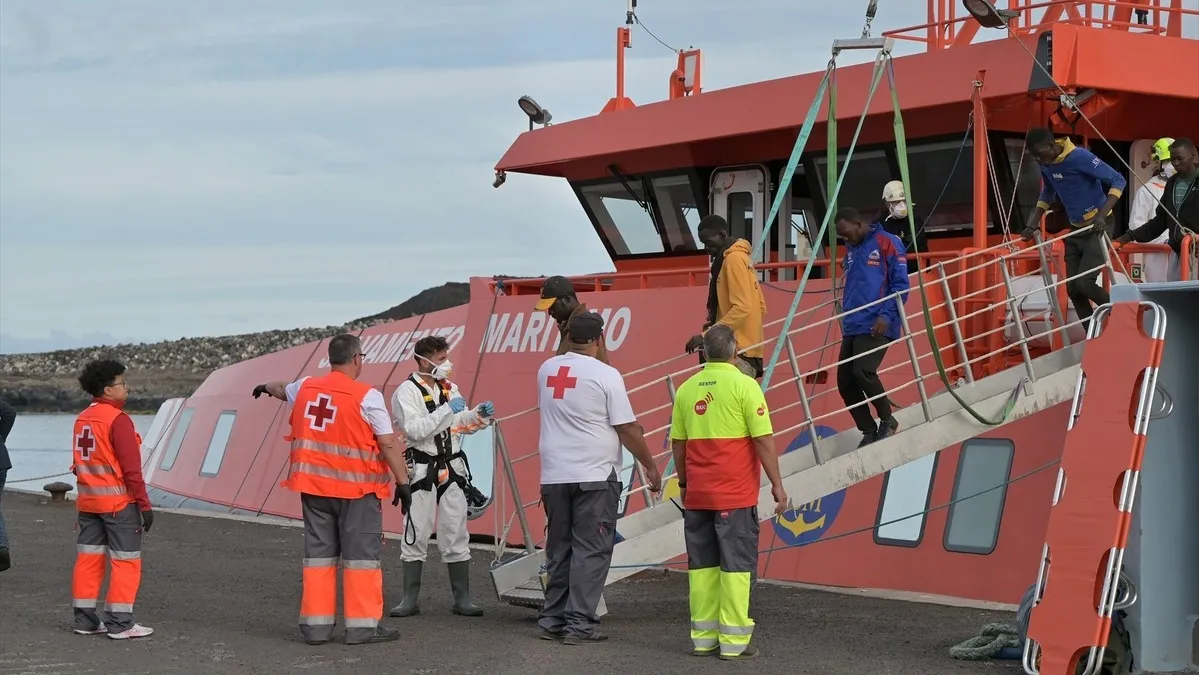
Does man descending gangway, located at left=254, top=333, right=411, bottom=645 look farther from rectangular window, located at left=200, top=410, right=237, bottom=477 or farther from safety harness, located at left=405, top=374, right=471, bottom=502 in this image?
rectangular window, located at left=200, top=410, right=237, bottom=477

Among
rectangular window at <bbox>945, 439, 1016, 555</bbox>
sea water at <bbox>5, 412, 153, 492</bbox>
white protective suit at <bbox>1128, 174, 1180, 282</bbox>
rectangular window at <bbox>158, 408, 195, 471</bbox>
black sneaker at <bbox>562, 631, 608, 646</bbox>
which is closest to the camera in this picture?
black sneaker at <bbox>562, 631, 608, 646</bbox>

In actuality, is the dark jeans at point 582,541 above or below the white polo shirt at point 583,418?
below

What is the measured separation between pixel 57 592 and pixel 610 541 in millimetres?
4811

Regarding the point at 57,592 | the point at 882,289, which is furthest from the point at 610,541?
the point at 57,592

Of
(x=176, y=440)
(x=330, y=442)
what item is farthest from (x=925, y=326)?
(x=176, y=440)

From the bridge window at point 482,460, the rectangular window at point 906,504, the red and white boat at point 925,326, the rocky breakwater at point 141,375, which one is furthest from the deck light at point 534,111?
the rocky breakwater at point 141,375

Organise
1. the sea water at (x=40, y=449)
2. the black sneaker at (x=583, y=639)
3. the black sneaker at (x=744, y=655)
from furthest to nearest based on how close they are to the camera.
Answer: the sea water at (x=40, y=449)
the black sneaker at (x=583, y=639)
the black sneaker at (x=744, y=655)

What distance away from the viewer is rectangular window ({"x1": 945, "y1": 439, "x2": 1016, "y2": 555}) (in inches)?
429

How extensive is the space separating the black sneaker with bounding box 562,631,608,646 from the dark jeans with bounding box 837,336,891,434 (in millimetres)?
2260

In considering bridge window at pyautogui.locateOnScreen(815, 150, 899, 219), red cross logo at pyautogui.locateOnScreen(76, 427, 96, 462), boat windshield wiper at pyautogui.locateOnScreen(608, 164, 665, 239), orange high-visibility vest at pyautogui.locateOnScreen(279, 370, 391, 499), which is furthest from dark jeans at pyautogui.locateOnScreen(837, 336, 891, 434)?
boat windshield wiper at pyautogui.locateOnScreen(608, 164, 665, 239)

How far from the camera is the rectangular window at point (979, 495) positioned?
1091 centimetres

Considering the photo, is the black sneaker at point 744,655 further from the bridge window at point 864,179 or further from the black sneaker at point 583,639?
the bridge window at point 864,179

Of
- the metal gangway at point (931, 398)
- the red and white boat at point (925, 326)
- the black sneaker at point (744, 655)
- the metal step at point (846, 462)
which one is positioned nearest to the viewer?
the red and white boat at point (925, 326)

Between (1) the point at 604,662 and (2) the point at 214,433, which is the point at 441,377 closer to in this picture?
(1) the point at 604,662
